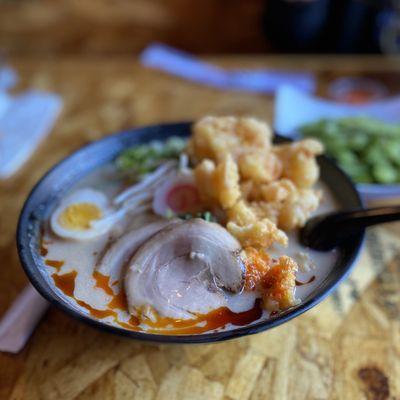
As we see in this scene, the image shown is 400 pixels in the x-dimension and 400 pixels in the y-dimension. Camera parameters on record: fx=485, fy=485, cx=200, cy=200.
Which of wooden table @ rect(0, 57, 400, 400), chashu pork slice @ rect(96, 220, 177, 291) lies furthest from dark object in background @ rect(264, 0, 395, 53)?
chashu pork slice @ rect(96, 220, 177, 291)

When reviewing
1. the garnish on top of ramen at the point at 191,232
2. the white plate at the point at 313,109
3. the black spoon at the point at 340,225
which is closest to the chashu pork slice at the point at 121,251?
the garnish on top of ramen at the point at 191,232

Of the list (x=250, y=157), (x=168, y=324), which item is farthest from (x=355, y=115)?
(x=168, y=324)

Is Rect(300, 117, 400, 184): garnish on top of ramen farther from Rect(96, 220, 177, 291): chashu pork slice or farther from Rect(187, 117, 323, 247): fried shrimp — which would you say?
Rect(96, 220, 177, 291): chashu pork slice

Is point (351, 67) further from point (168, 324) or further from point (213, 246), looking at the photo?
point (168, 324)

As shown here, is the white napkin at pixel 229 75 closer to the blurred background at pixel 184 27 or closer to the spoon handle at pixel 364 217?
the blurred background at pixel 184 27

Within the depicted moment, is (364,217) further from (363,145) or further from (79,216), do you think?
(363,145)
